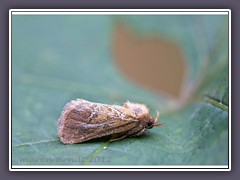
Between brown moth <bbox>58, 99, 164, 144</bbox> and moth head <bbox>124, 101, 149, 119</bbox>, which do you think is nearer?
brown moth <bbox>58, 99, 164, 144</bbox>

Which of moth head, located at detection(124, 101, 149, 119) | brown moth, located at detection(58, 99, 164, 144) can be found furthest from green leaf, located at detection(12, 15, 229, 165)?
moth head, located at detection(124, 101, 149, 119)

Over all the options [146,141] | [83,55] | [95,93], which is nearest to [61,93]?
[95,93]

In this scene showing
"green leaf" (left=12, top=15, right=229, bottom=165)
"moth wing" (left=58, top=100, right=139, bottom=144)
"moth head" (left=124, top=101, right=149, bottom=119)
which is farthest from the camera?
"moth head" (left=124, top=101, right=149, bottom=119)

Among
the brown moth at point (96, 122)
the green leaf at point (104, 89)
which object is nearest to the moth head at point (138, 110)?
the brown moth at point (96, 122)

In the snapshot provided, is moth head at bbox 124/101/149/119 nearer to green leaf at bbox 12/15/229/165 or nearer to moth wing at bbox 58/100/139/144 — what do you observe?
moth wing at bbox 58/100/139/144

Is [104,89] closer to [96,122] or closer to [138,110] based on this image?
[138,110]
